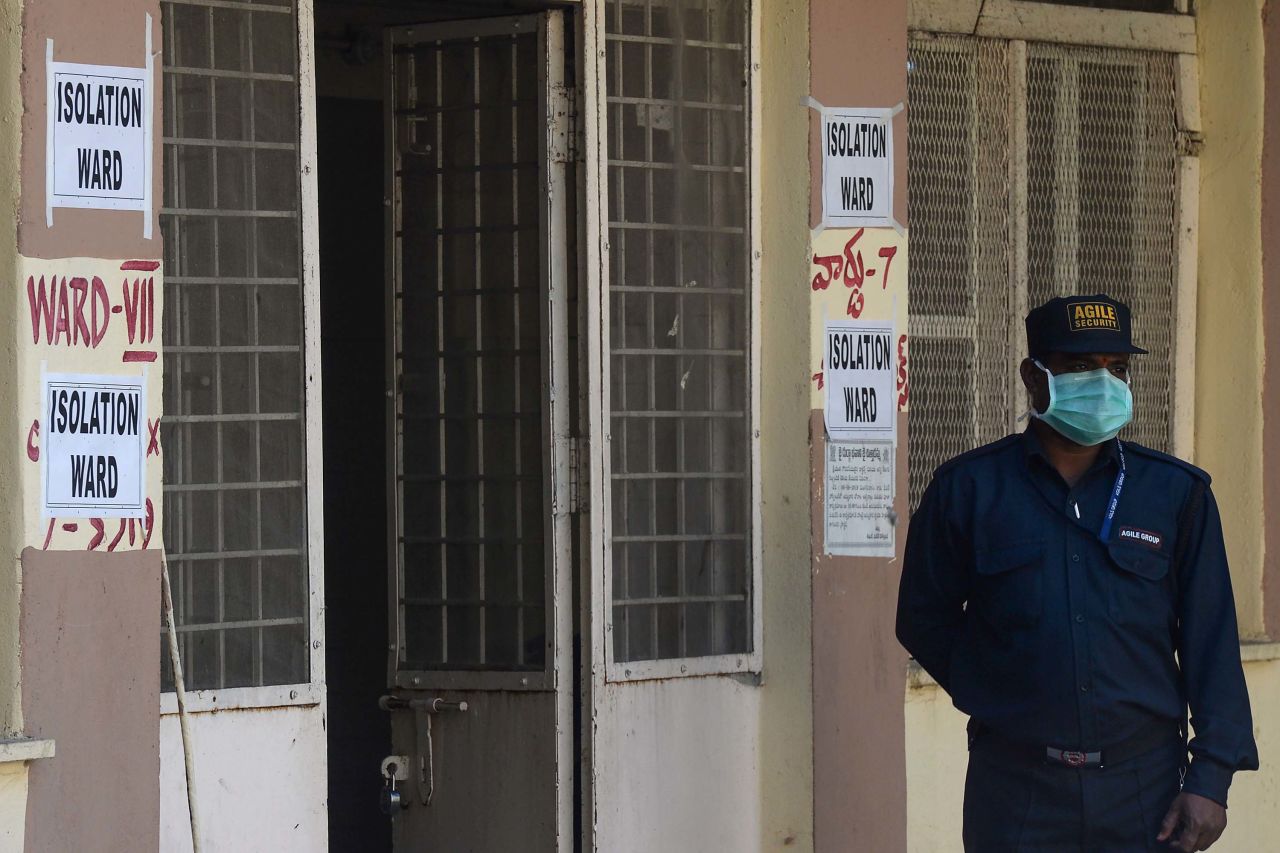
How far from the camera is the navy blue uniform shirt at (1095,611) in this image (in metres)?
3.90

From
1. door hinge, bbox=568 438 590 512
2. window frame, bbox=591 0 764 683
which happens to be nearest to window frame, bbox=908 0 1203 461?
window frame, bbox=591 0 764 683

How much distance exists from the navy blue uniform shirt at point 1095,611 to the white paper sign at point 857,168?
1.64 meters

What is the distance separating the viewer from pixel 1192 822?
3.80 meters

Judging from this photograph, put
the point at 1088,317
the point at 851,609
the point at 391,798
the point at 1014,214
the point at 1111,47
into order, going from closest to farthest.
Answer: the point at 1088,317, the point at 851,609, the point at 391,798, the point at 1014,214, the point at 1111,47

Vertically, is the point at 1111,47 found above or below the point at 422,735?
above

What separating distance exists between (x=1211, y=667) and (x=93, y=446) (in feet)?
8.49

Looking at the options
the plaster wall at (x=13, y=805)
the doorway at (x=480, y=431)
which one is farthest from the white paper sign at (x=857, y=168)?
the plaster wall at (x=13, y=805)

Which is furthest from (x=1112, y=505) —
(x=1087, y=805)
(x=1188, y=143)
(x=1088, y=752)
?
(x=1188, y=143)

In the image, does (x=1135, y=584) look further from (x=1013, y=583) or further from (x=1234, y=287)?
(x=1234, y=287)

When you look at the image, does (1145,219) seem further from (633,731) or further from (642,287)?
(633,731)

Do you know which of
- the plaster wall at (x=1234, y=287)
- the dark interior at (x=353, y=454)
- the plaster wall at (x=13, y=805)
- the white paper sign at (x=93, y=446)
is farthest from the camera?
the dark interior at (x=353, y=454)

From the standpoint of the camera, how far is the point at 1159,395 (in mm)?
6734

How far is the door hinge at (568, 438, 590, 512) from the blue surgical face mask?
1.77m

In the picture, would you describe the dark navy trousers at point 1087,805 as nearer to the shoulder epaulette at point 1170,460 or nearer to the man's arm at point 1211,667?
the man's arm at point 1211,667
